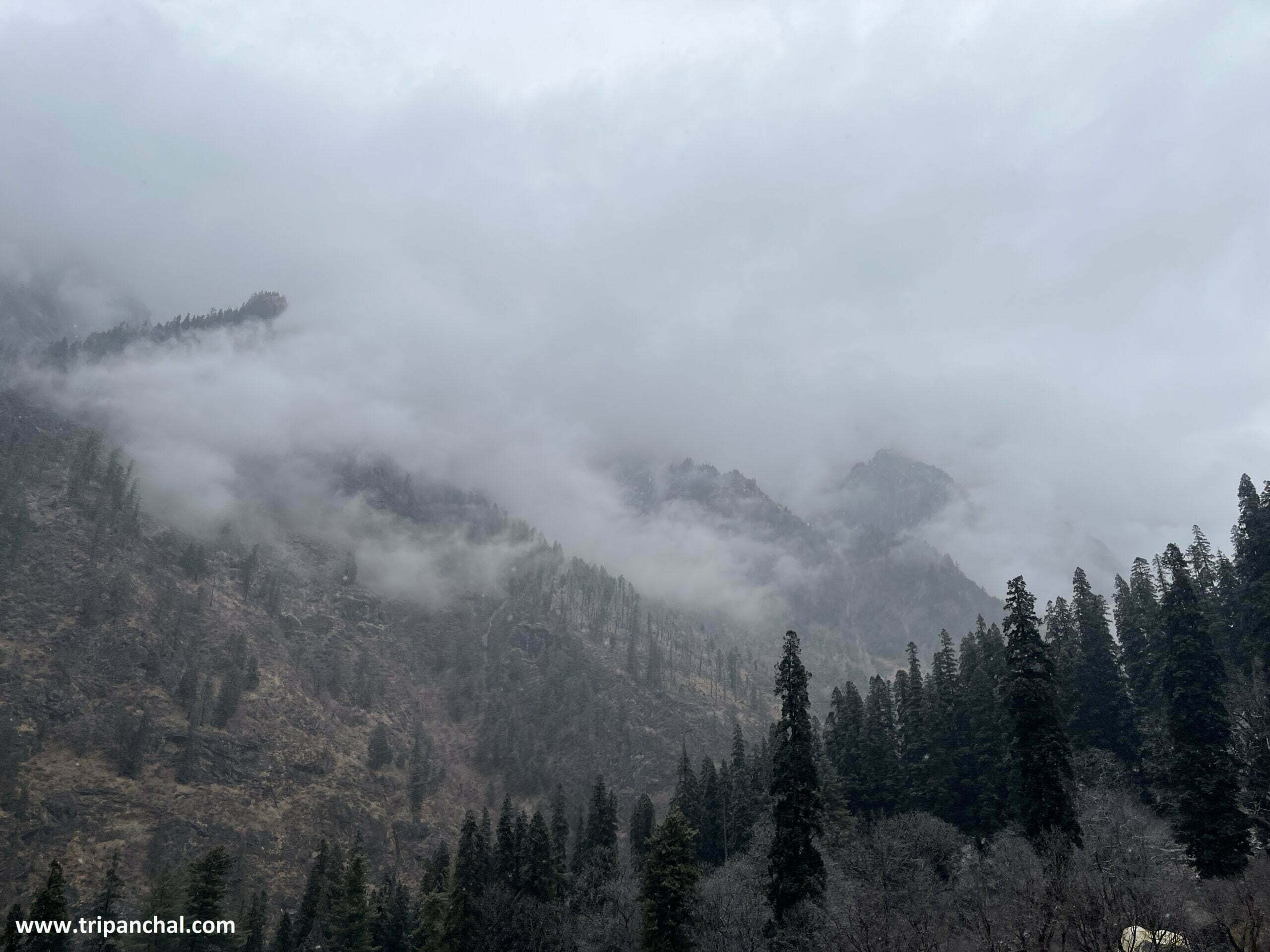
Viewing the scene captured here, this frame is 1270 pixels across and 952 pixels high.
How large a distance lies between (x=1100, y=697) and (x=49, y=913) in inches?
4167

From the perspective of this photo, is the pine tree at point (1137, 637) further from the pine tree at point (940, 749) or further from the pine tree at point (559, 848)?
the pine tree at point (559, 848)

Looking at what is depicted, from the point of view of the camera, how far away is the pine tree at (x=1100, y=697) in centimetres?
7931

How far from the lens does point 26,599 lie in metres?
167

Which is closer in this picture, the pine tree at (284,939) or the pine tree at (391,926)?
the pine tree at (391,926)

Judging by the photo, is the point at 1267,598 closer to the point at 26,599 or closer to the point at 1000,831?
the point at 1000,831

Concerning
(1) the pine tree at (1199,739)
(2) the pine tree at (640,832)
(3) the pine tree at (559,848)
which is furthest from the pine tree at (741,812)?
(1) the pine tree at (1199,739)

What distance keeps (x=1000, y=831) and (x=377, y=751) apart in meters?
161

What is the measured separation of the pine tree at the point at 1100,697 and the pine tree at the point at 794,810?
4619 cm

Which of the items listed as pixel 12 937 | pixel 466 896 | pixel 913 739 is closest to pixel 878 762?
pixel 913 739

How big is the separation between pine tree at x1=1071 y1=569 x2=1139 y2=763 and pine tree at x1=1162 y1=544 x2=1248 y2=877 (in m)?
11.1

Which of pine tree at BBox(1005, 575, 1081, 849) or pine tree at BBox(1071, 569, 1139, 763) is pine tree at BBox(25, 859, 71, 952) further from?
pine tree at BBox(1071, 569, 1139, 763)

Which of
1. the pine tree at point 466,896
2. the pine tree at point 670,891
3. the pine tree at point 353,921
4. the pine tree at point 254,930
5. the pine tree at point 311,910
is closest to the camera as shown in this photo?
the pine tree at point 670,891

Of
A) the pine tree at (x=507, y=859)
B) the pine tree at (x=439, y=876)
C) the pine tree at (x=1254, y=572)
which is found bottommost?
the pine tree at (x=439, y=876)

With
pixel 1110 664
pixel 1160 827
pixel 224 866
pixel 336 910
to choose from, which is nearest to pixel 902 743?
pixel 1110 664
